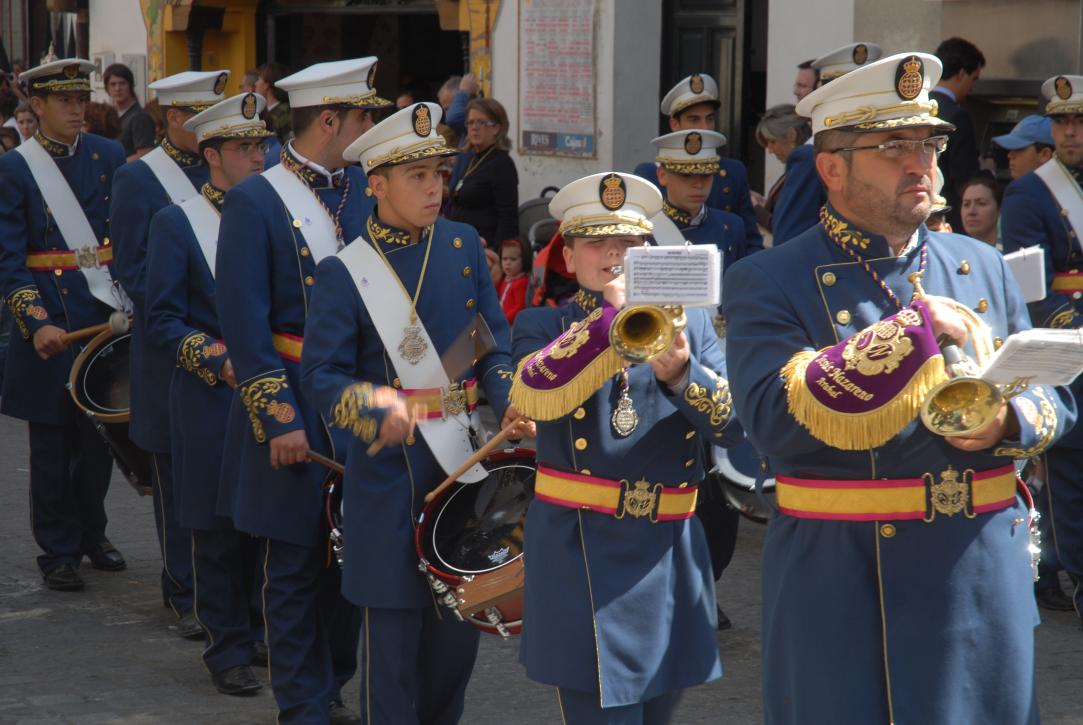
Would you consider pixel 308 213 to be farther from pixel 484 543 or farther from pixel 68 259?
pixel 68 259

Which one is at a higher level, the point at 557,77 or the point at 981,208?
the point at 557,77

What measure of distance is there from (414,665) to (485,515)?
19.1 inches

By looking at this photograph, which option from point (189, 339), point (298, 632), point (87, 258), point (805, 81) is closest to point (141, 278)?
point (189, 339)

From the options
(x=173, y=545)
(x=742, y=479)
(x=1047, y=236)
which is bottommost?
(x=173, y=545)

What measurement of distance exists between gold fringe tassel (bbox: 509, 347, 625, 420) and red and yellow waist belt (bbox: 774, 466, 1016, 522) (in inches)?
32.0

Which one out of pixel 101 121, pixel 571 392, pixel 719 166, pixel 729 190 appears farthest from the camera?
pixel 101 121

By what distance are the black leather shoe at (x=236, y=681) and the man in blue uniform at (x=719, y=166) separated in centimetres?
306

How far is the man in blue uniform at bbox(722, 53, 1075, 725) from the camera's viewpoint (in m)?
3.22

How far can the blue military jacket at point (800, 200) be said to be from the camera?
23.0 ft

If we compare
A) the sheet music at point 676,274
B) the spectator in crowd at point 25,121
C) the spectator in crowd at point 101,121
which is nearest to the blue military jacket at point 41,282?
the spectator in crowd at point 101,121

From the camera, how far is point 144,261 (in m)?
6.49

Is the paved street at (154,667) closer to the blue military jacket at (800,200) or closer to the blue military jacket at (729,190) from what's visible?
the blue military jacket at (800,200)

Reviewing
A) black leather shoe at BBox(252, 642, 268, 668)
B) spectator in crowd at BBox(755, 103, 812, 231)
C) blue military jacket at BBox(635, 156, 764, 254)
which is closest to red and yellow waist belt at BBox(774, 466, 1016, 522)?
black leather shoe at BBox(252, 642, 268, 668)

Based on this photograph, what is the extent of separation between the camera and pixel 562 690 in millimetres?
4184
